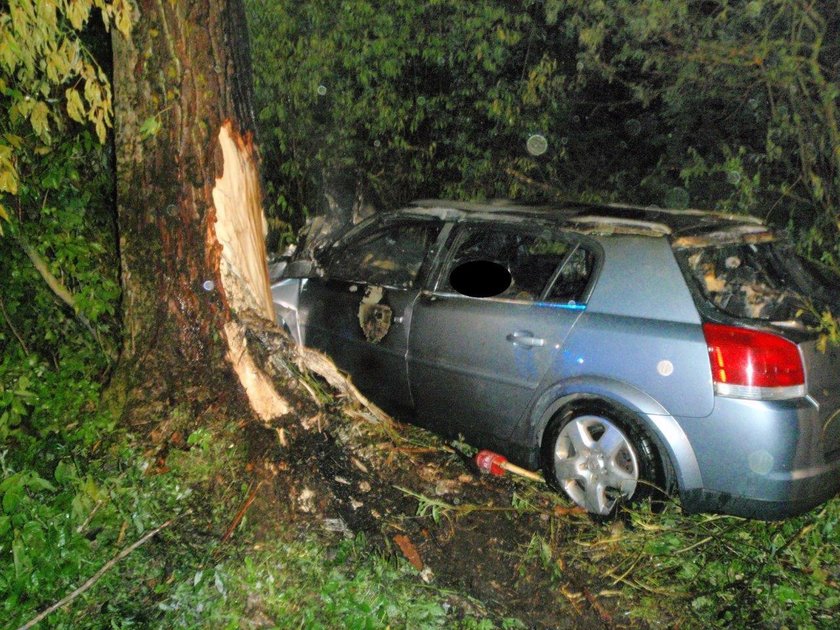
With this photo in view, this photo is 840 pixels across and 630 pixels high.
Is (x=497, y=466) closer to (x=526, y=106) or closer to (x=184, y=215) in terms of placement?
(x=184, y=215)

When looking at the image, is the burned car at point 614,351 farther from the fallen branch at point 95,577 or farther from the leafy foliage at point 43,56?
the leafy foliage at point 43,56

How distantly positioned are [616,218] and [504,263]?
68 centimetres

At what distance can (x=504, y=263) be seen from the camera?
158 inches

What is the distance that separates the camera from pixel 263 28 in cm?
854

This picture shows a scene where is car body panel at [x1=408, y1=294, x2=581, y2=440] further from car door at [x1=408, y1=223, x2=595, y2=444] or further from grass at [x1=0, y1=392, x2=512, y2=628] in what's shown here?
grass at [x1=0, y1=392, x2=512, y2=628]

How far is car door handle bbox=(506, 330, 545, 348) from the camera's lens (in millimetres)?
3604

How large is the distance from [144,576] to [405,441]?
1.71 meters

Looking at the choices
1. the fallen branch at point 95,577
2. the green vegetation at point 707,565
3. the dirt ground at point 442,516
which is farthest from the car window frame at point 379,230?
the fallen branch at point 95,577

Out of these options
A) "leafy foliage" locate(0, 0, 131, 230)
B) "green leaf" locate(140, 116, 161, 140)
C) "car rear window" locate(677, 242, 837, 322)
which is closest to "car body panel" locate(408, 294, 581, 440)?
"car rear window" locate(677, 242, 837, 322)

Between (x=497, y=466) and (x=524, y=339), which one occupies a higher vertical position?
(x=524, y=339)

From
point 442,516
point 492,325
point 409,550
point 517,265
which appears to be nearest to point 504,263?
point 517,265

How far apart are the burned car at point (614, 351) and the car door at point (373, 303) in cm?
2

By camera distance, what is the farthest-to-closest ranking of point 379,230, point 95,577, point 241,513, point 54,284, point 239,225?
point 379,230 → point 54,284 → point 239,225 → point 241,513 → point 95,577

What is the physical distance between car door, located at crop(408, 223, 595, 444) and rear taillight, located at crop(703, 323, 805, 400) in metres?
0.78
